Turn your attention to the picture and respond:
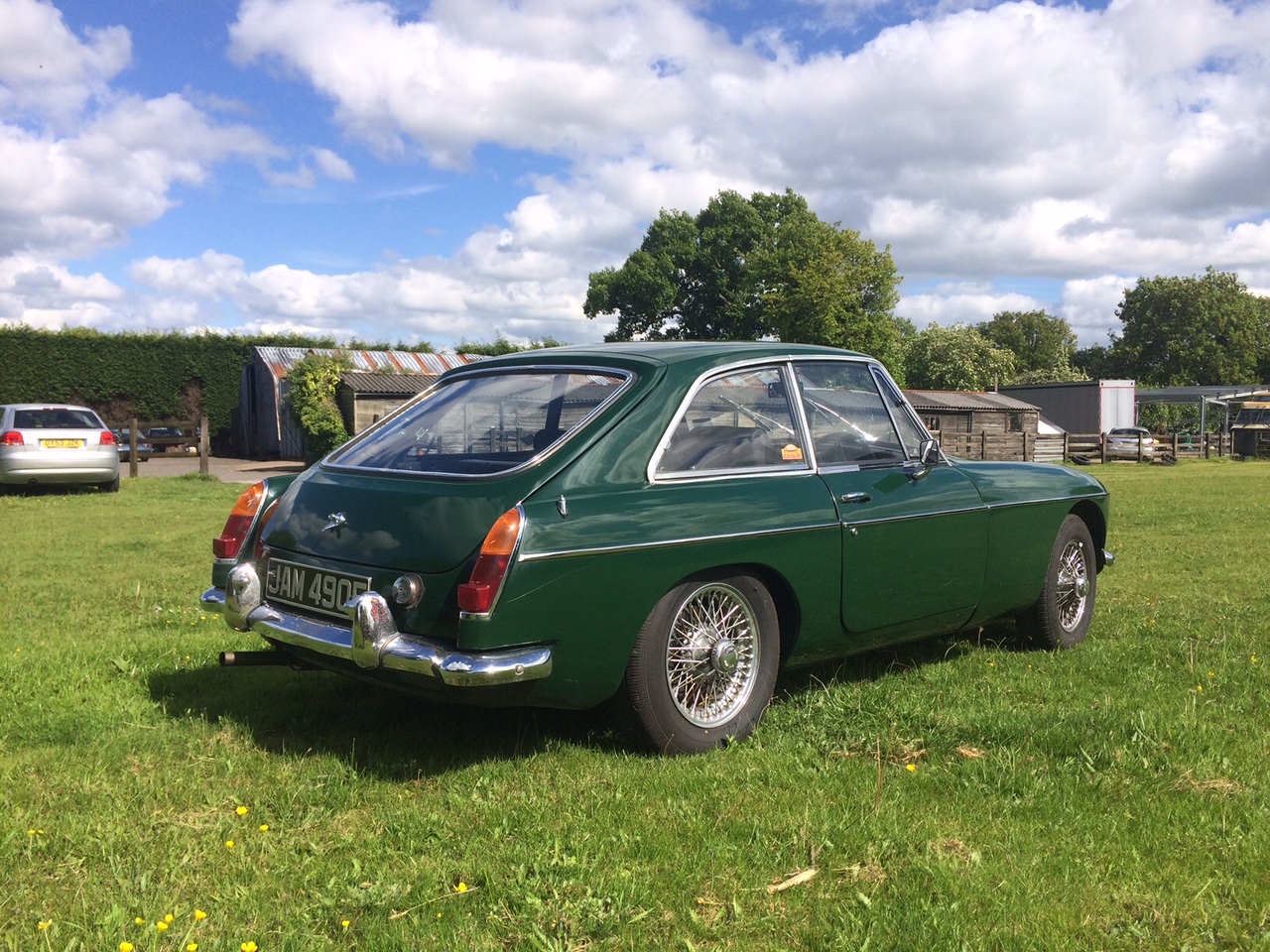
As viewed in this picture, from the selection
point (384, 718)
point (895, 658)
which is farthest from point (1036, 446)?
point (384, 718)

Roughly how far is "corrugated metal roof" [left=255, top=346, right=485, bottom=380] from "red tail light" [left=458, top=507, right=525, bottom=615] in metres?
27.3

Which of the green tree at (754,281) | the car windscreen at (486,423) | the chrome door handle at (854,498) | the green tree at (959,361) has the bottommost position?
the chrome door handle at (854,498)

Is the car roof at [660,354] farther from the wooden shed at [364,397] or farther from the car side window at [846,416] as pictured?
the wooden shed at [364,397]

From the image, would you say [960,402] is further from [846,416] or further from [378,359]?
[846,416]

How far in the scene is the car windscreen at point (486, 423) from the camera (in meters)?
4.09

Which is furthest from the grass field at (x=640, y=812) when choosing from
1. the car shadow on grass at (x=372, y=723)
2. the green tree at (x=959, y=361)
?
the green tree at (x=959, y=361)

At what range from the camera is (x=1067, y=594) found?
19.6 ft

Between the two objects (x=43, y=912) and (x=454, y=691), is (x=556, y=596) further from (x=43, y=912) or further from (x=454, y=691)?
(x=43, y=912)

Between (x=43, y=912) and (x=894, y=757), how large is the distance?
9.13ft

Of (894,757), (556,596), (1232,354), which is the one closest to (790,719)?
(894,757)

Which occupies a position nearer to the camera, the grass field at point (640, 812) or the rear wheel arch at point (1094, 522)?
the grass field at point (640, 812)

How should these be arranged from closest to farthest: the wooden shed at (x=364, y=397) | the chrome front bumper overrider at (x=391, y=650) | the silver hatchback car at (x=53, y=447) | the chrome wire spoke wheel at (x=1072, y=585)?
the chrome front bumper overrider at (x=391, y=650)
the chrome wire spoke wheel at (x=1072, y=585)
the silver hatchback car at (x=53, y=447)
the wooden shed at (x=364, y=397)

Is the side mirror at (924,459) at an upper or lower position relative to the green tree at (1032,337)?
lower

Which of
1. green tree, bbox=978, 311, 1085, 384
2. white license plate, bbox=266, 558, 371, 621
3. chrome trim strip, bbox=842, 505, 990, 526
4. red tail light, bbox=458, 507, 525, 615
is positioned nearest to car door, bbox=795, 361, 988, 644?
chrome trim strip, bbox=842, 505, 990, 526
